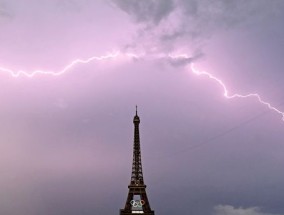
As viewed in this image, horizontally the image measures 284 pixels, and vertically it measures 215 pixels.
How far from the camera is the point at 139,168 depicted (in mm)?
113562

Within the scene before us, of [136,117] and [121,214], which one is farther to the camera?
[136,117]

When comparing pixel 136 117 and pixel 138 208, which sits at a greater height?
pixel 136 117

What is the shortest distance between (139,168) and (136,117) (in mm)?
20608

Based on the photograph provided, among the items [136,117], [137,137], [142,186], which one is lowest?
[142,186]

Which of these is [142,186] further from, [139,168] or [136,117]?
[136,117]

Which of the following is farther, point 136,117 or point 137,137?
point 136,117

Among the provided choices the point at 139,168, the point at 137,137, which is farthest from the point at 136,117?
the point at 139,168

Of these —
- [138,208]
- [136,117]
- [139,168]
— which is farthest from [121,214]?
[136,117]

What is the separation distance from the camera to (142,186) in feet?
367

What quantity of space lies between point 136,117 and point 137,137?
11583 mm

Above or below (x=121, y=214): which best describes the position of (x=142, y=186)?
above

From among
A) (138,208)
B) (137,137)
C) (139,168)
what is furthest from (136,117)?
(138,208)

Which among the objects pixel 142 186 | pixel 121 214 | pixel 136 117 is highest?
pixel 136 117

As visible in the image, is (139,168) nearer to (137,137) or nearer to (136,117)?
(137,137)
